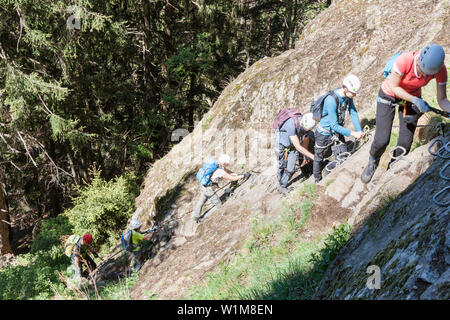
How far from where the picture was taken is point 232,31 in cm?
2064

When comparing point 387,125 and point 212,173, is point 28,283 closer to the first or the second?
point 212,173

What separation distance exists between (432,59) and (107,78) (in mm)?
16851

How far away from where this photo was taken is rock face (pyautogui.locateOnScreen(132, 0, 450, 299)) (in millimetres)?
5555

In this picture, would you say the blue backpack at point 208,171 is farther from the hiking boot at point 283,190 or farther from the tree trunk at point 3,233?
the tree trunk at point 3,233

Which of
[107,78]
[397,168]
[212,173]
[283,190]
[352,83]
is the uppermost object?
[107,78]

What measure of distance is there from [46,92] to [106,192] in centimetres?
461

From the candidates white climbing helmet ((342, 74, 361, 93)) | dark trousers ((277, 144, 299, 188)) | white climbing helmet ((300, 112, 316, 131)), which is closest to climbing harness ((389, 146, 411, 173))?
white climbing helmet ((342, 74, 361, 93))

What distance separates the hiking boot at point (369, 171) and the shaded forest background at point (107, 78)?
11432mm

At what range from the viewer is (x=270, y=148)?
35.7ft

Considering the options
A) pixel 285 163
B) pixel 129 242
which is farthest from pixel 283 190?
pixel 129 242

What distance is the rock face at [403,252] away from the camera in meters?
2.12

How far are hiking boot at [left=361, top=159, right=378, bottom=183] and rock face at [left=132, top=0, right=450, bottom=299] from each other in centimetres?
12
